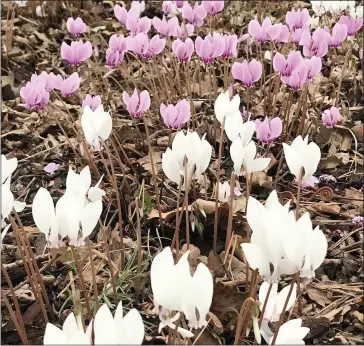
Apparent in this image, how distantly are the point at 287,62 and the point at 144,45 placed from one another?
1.92 ft

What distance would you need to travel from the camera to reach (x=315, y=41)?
261 cm

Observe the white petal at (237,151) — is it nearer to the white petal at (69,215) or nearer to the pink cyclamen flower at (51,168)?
the white petal at (69,215)

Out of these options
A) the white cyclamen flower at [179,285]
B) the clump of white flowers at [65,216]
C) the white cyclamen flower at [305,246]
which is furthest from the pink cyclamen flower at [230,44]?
the white cyclamen flower at [179,285]

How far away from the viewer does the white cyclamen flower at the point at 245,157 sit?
1.79 metres

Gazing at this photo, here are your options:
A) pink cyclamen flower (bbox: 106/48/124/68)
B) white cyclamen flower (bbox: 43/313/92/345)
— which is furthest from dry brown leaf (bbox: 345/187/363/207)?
white cyclamen flower (bbox: 43/313/92/345)

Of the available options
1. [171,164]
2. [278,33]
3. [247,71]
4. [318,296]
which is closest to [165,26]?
[278,33]

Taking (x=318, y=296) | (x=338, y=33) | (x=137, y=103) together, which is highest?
(x=338, y=33)

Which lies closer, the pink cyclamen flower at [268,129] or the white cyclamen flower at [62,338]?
the white cyclamen flower at [62,338]

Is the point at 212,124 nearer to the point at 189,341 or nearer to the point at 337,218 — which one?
the point at 337,218

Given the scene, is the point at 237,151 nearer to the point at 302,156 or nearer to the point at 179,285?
the point at 302,156

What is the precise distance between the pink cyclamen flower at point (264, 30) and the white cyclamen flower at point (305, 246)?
4.92 ft

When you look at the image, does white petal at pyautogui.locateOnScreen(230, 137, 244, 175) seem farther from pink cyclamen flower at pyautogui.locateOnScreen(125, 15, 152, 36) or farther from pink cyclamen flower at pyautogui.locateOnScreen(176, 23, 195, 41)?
pink cyclamen flower at pyautogui.locateOnScreen(176, 23, 195, 41)

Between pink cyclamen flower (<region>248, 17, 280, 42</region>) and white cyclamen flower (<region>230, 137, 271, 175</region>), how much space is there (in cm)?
104

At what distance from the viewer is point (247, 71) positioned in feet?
7.91
